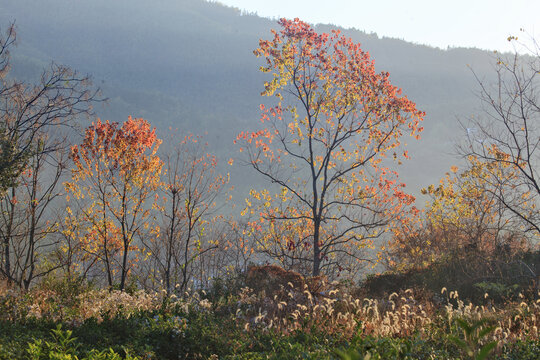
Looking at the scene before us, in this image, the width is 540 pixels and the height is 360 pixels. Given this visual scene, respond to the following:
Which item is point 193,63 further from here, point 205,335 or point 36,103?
point 205,335

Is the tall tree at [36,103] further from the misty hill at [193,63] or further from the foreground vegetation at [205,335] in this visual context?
the misty hill at [193,63]

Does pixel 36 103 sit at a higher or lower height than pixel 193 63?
lower

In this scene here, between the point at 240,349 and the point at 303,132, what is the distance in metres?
10.6

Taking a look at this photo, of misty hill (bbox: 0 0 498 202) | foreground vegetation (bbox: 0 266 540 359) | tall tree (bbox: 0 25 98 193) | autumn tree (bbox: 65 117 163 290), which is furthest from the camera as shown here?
misty hill (bbox: 0 0 498 202)

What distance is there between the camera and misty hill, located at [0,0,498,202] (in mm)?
136875

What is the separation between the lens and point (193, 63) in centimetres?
17112

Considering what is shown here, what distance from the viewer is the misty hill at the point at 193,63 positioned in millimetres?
136875

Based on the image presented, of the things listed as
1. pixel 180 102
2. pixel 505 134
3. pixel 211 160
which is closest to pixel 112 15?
pixel 180 102

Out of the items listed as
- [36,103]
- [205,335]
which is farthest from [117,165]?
[205,335]

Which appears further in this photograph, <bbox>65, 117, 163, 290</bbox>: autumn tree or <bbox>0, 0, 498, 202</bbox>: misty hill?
<bbox>0, 0, 498, 202</bbox>: misty hill

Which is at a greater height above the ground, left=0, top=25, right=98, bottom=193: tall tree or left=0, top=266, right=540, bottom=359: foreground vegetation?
left=0, top=25, right=98, bottom=193: tall tree

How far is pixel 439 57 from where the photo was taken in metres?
145

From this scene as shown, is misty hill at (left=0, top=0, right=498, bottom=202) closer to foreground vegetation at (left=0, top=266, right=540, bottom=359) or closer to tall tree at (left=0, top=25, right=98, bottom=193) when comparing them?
tall tree at (left=0, top=25, right=98, bottom=193)

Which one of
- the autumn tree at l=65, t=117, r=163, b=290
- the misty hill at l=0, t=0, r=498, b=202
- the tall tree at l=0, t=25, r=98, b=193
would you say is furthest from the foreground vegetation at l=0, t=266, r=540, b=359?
the misty hill at l=0, t=0, r=498, b=202
